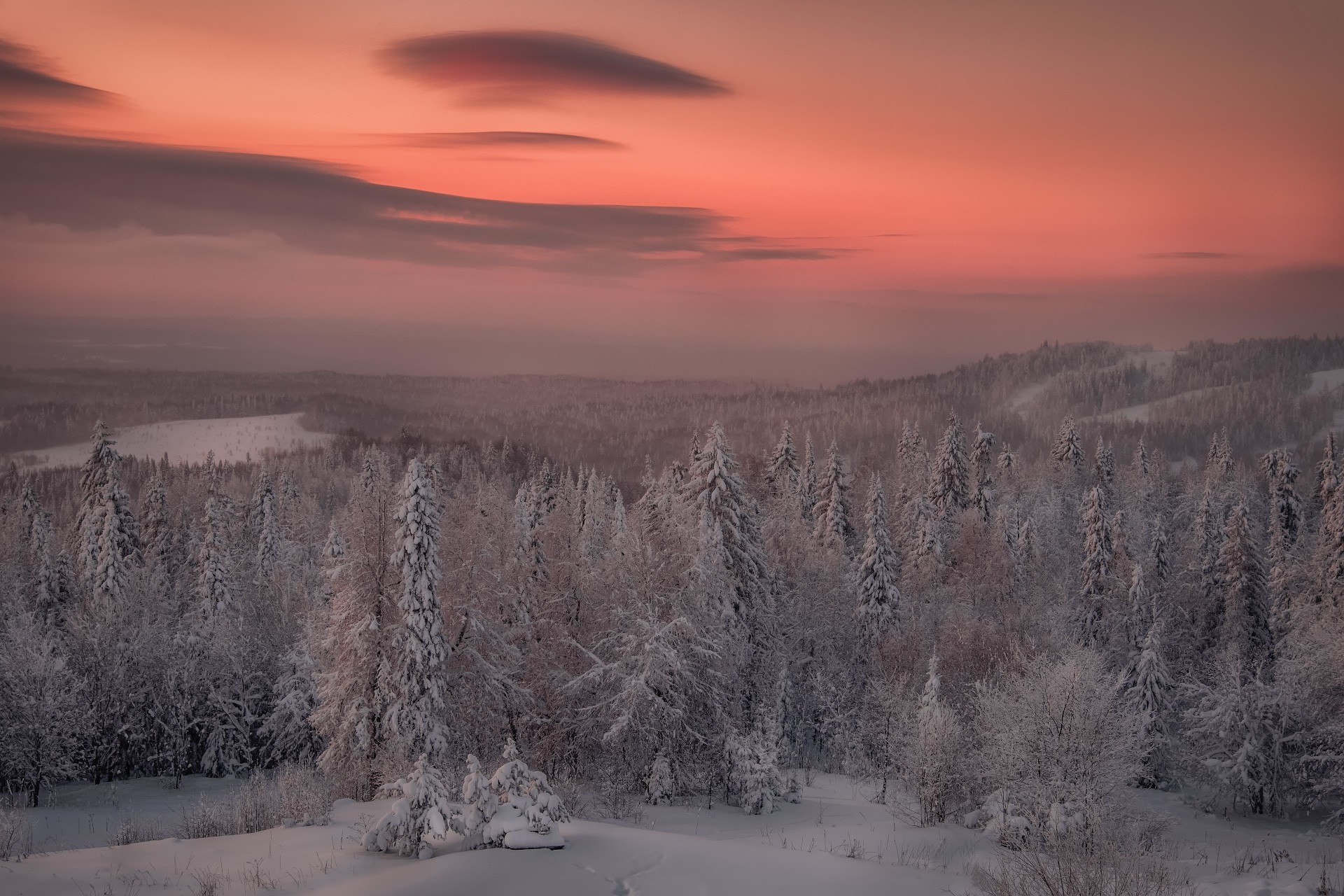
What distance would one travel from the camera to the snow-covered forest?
2528cm

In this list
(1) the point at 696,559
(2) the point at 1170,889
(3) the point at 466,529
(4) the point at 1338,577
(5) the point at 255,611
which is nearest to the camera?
(2) the point at 1170,889

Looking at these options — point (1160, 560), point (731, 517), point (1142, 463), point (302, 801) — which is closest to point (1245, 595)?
point (1160, 560)

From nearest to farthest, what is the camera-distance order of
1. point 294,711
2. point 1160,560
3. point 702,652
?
point 702,652 → point 294,711 → point 1160,560

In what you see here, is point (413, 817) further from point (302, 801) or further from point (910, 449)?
point (910, 449)

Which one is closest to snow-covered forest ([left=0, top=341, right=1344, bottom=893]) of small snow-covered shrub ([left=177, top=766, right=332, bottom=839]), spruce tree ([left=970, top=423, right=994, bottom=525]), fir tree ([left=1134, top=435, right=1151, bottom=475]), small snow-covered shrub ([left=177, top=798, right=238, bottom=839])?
spruce tree ([left=970, top=423, right=994, bottom=525])

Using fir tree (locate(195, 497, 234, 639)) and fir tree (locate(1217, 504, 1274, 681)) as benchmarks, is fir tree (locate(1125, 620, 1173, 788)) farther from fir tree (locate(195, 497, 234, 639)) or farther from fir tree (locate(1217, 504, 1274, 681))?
fir tree (locate(195, 497, 234, 639))

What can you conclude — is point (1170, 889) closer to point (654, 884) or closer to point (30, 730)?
point (654, 884)

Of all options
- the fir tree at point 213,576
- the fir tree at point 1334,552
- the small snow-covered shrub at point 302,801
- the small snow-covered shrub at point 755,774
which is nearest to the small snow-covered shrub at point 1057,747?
the small snow-covered shrub at point 755,774

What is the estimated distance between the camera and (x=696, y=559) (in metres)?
31.8

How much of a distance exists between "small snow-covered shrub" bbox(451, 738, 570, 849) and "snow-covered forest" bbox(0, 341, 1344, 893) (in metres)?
0.05

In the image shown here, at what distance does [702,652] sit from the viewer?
28.6 meters

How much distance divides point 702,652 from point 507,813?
16.0 m

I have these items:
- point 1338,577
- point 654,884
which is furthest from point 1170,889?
point 1338,577

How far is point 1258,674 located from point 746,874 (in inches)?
1505
